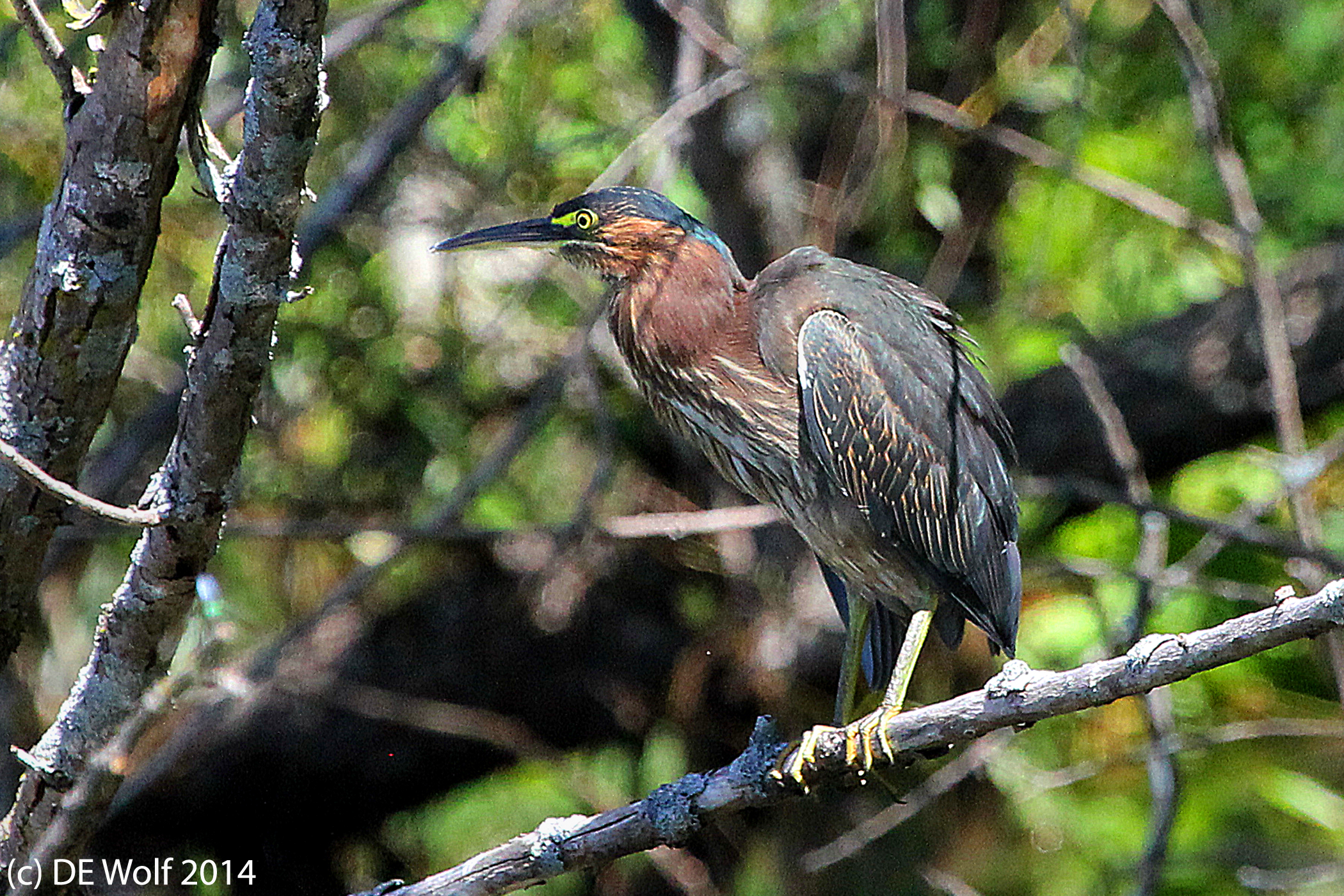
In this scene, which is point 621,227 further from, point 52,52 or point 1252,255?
point 1252,255

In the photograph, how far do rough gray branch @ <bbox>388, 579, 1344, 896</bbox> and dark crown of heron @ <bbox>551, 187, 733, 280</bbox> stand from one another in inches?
41.2

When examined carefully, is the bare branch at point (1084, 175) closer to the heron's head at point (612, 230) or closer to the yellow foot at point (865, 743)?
the heron's head at point (612, 230)

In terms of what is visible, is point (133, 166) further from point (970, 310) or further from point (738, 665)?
point (970, 310)

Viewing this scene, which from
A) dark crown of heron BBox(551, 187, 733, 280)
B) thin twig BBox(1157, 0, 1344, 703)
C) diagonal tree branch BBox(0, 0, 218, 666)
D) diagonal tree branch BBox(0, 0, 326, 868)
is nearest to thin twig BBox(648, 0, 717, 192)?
dark crown of heron BBox(551, 187, 733, 280)

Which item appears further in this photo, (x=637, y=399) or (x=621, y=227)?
(x=637, y=399)

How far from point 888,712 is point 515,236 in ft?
3.93

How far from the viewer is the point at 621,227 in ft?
9.29

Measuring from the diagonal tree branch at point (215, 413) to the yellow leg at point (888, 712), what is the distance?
114 cm

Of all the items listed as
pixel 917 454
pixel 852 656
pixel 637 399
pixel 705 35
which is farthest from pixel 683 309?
pixel 637 399

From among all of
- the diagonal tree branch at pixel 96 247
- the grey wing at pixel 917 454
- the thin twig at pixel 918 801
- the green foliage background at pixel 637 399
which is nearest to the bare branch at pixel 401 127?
the green foliage background at pixel 637 399

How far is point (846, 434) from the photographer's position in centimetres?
270

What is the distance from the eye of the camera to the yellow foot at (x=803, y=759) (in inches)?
92.4

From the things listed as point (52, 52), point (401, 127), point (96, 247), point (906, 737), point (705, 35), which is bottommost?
point (906, 737)

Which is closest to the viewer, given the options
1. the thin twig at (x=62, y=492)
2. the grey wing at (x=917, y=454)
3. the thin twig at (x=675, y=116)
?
the thin twig at (x=62, y=492)
